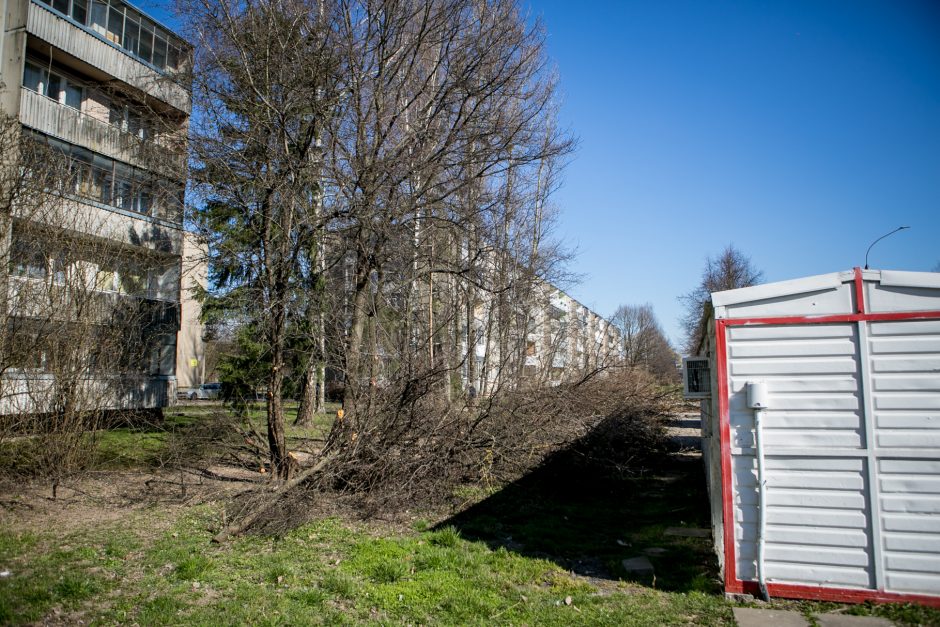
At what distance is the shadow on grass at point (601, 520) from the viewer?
259 inches

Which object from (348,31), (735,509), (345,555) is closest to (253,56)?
(348,31)

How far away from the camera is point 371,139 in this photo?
1201 centimetres

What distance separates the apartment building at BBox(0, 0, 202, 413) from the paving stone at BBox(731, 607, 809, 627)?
937 centimetres

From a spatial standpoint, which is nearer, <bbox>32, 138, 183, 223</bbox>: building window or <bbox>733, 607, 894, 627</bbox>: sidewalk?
<bbox>733, 607, 894, 627</bbox>: sidewalk

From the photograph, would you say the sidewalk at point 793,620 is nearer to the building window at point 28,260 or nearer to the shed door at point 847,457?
the shed door at point 847,457

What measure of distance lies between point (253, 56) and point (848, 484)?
10.5m

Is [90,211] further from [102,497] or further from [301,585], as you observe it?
[301,585]

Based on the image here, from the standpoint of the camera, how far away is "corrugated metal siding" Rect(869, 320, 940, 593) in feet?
16.0

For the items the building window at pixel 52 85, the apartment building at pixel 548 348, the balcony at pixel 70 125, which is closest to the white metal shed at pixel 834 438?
the apartment building at pixel 548 348

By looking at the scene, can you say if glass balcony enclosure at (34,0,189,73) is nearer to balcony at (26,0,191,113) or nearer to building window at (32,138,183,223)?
balcony at (26,0,191,113)

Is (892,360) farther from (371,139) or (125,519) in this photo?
(371,139)

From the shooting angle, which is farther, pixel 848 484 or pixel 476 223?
pixel 476 223

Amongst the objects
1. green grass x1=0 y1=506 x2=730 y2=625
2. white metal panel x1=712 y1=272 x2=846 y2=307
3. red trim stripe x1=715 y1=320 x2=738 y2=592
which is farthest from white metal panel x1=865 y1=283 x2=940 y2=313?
green grass x1=0 y1=506 x2=730 y2=625

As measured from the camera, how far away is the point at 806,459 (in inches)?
205
